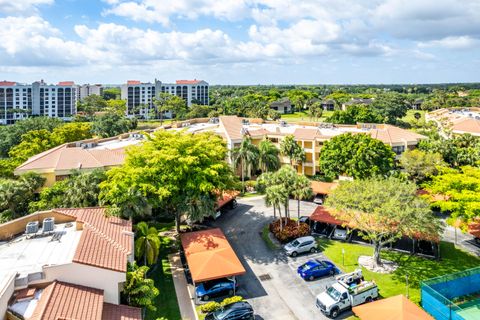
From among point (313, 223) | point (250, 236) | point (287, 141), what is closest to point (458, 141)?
point (287, 141)

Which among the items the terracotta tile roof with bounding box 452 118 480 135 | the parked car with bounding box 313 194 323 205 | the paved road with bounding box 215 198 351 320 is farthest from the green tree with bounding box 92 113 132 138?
Result: the terracotta tile roof with bounding box 452 118 480 135

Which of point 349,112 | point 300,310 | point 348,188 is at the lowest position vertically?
point 300,310

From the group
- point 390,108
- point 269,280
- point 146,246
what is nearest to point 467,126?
point 390,108

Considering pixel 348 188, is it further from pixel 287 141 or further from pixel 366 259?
pixel 287 141

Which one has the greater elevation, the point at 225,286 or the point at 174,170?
the point at 174,170

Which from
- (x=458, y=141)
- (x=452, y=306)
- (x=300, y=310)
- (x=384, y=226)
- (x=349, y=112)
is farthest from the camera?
(x=349, y=112)

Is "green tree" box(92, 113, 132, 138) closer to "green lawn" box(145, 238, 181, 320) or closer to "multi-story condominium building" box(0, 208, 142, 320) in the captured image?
"green lawn" box(145, 238, 181, 320)
